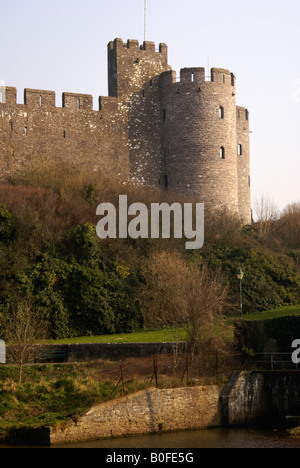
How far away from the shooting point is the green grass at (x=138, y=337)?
2403cm

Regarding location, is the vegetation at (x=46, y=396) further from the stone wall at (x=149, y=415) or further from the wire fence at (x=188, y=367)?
the wire fence at (x=188, y=367)

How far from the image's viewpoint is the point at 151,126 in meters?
37.3

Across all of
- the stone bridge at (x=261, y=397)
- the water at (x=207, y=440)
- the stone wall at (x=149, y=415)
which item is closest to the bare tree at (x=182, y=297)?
the stone bridge at (x=261, y=397)

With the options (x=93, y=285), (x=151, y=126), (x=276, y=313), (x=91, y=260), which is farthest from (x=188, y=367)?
(x=151, y=126)

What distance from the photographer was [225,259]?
103 ft

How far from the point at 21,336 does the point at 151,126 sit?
1719cm

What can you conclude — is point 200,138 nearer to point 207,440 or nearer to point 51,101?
point 51,101

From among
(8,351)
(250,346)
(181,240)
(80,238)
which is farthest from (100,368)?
(181,240)

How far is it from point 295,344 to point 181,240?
30.1 ft

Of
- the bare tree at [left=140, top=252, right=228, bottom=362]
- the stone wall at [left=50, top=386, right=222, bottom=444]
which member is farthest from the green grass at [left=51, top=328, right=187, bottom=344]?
the stone wall at [left=50, top=386, right=222, bottom=444]

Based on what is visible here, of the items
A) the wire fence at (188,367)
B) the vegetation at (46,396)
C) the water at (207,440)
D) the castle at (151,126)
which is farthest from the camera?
the castle at (151,126)

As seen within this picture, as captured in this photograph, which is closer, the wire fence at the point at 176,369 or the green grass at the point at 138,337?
the wire fence at the point at 176,369

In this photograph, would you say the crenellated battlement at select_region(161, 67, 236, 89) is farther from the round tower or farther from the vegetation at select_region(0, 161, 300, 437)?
the vegetation at select_region(0, 161, 300, 437)

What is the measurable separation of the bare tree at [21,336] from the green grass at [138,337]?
1283 mm
